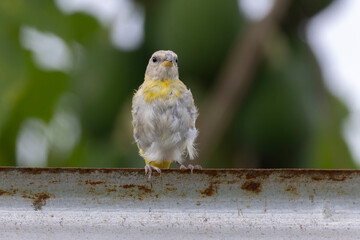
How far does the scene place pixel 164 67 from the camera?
13.8 feet

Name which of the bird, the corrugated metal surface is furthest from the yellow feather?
the corrugated metal surface

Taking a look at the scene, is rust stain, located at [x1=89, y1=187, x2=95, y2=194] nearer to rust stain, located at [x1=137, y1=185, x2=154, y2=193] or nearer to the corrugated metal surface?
the corrugated metal surface

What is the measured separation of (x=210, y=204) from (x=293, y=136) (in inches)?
101

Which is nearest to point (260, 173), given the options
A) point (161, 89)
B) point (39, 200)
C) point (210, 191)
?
point (210, 191)

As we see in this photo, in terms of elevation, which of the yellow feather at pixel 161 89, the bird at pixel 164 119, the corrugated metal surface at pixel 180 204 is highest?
the yellow feather at pixel 161 89

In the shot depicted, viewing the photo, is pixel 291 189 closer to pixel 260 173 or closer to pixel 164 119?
pixel 260 173

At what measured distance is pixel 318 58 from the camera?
5074 mm

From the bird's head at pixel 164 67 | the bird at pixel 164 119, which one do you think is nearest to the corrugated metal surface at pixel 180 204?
the bird at pixel 164 119

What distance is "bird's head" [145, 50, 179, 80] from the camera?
4.20 m

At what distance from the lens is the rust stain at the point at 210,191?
90.2 inches

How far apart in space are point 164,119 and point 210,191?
1745 millimetres

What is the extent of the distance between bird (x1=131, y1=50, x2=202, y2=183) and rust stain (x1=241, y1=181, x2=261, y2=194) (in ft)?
5.66

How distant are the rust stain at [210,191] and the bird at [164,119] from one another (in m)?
1.69

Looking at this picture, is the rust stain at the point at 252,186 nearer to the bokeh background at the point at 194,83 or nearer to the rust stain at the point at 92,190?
the rust stain at the point at 92,190
